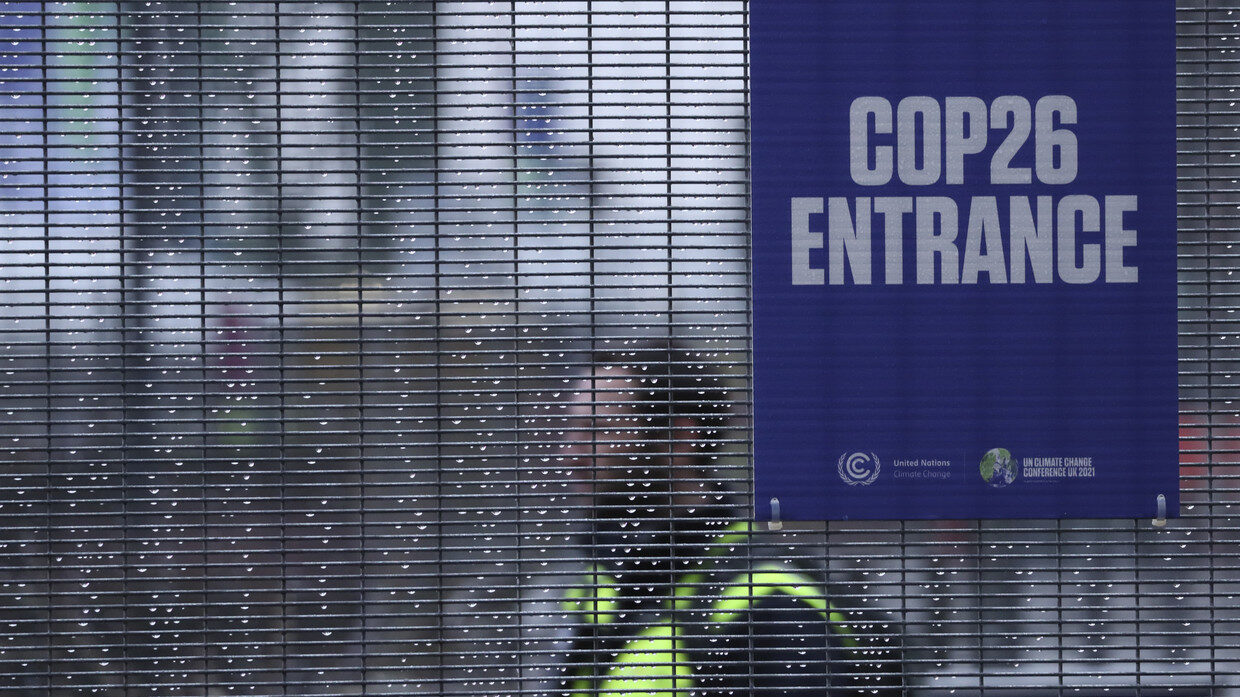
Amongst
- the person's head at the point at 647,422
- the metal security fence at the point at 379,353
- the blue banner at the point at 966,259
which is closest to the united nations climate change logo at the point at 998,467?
the blue banner at the point at 966,259

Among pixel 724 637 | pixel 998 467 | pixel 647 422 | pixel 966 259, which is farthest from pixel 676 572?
pixel 966 259

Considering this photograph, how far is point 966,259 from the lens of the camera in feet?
13.9

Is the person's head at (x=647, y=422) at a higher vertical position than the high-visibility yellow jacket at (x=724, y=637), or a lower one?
higher

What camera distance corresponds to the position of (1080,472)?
4.26 m

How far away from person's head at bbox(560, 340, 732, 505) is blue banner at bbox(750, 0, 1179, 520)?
0.71 ft

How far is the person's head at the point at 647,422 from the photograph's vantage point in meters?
4.29

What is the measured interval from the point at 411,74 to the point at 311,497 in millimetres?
1732

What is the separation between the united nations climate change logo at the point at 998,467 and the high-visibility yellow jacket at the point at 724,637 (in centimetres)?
74

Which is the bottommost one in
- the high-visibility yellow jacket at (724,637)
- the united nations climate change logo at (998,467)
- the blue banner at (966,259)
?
the high-visibility yellow jacket at (724,637)

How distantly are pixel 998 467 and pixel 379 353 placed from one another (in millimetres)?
2486

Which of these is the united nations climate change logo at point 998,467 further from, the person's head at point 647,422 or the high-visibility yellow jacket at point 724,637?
the person's head at point 647,422

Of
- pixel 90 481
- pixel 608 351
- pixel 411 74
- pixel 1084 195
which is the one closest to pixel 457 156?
pixel 411 74

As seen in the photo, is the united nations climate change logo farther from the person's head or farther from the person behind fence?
the person's head

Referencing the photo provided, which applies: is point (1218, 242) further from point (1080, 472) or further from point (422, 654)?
point (422, 654)
